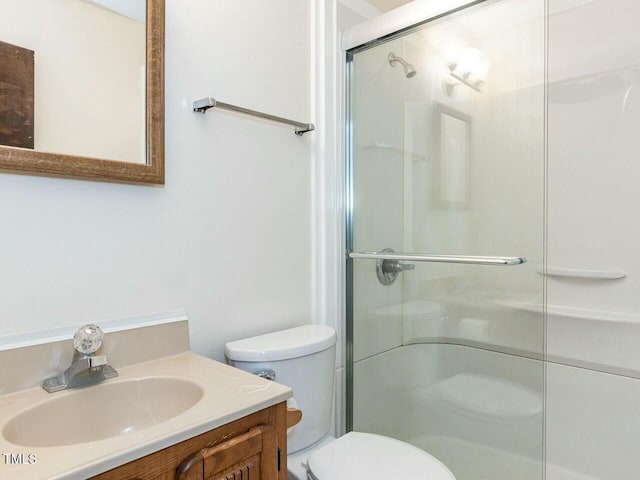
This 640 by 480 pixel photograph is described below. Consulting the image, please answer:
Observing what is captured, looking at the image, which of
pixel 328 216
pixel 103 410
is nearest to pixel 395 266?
pixel 328 216

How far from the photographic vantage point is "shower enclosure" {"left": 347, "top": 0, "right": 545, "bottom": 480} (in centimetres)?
143

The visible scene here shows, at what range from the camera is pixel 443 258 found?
1538 mm

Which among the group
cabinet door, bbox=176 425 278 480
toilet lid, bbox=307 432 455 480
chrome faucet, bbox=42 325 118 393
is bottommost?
toilet lid, bbox=307 432 455 480

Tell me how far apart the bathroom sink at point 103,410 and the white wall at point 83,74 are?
56 centimetres

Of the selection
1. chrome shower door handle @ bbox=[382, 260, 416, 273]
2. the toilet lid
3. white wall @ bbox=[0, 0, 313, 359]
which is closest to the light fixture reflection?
white wall @ bbox=[0, 0, 313, 359]

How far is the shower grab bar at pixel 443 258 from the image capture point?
1.40m

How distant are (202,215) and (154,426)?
0.67m

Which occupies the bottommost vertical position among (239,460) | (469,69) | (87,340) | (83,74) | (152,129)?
(239,460)

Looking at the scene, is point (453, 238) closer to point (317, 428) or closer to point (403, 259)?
point (403, 259)

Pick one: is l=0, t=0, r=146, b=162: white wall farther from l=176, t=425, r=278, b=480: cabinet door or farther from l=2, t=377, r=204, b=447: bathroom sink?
l=176, t=425, r=278, b=480: cabinet door

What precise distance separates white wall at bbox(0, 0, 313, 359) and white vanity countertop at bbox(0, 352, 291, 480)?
167 millimetres

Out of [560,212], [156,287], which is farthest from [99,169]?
[560,212]

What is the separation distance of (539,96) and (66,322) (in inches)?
60.4

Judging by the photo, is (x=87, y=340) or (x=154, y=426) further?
(x=87, y=340)
